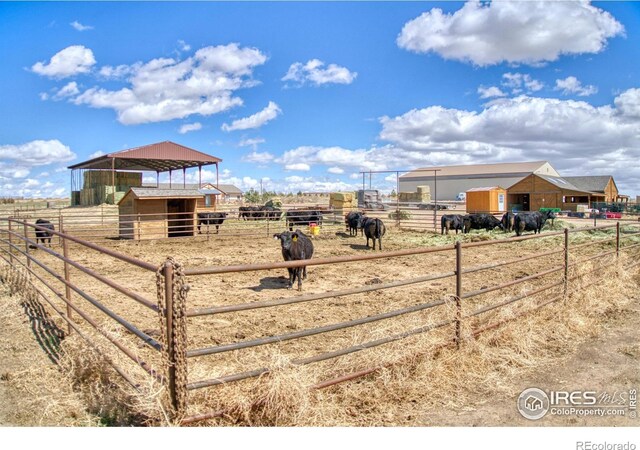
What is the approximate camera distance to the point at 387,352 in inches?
149

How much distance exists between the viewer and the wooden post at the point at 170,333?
2672mm

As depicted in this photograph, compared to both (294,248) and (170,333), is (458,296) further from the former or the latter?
(294,248)

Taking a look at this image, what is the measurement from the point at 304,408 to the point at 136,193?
1558 cm

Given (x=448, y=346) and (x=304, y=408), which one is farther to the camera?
(x=448, y=346)

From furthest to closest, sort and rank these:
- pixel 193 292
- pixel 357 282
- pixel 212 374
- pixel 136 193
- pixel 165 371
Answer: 1. pixel 136 193
2. pixel 357 282
3. pixel 193 292
4. pixel 212 374
5. pixel 165 371

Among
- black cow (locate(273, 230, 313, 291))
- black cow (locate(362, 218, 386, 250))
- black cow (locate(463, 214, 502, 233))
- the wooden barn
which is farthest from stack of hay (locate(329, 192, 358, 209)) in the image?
black cow (locate(273, 230, 313, 291))

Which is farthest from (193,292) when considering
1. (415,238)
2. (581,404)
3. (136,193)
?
(415,238)

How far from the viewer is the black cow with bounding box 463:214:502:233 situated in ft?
62.4

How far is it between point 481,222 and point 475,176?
5173 centimetres

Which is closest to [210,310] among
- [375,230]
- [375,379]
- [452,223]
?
[375,379]

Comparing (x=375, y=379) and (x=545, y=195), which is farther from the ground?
(x=545, y=195)

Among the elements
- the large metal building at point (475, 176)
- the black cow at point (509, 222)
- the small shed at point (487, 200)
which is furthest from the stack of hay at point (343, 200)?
the large metal building at point (475, 176)

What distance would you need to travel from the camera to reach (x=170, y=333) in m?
2.70
